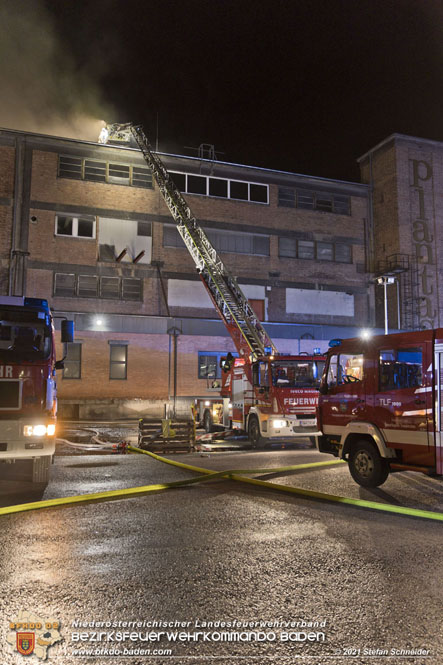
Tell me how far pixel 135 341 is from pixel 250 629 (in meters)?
25.8

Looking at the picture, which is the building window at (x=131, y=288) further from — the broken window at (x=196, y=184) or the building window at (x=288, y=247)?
the building window at (x=288, y=247)

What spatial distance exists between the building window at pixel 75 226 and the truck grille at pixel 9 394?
882 inches

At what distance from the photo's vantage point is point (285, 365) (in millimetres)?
14797

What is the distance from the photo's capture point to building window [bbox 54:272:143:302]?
28.8 metres

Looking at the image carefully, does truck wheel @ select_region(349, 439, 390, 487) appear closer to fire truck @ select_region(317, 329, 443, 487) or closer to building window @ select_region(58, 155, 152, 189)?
fire truck @ select_region(317, 329, 443, 487)

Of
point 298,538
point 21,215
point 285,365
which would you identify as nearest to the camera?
point 298,538

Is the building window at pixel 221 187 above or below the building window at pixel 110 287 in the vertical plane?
above

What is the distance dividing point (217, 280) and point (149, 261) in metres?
10.1

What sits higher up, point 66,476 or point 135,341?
point 135,341

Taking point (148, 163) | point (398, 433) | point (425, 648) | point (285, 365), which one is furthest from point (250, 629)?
point (148, 163)

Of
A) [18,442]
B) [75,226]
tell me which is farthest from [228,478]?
[75,226]

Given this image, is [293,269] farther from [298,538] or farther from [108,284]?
[298,538]

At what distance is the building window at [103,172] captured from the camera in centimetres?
2942

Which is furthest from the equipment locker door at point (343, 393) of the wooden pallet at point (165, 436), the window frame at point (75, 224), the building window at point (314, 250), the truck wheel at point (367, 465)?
the building window at point (314, 250)
